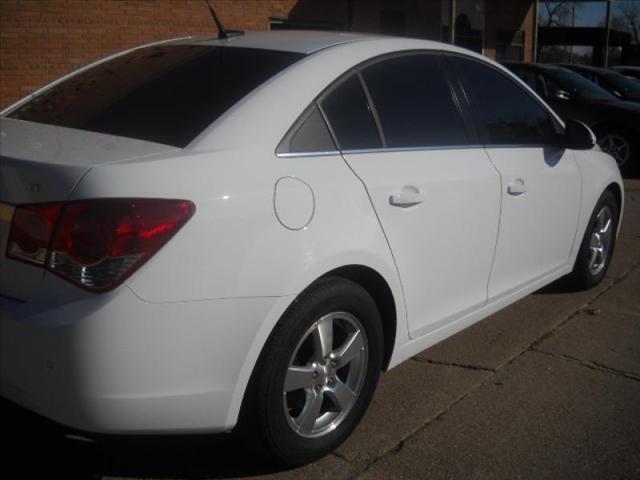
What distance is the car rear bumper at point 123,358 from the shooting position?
2506 millimetres

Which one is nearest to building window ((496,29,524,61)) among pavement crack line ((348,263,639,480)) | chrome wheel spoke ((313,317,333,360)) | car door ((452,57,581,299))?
pavement crack line ((348,263,639,480))

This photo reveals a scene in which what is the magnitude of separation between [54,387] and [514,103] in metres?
3.04

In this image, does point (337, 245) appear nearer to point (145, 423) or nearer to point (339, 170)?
point (339, 170)

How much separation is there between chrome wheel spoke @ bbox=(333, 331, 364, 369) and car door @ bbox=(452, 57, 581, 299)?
1.14 meters

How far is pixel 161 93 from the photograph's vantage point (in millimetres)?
3338

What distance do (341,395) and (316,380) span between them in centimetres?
18

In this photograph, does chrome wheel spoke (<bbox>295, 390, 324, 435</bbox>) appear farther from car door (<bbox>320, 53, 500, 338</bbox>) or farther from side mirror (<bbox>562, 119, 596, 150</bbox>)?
side mirror (<bbox>562, 119, 596, 150</bbox>)

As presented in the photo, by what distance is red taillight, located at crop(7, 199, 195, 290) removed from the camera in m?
2.53

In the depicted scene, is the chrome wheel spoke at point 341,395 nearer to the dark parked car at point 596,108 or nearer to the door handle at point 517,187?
the door handle at point 517,187

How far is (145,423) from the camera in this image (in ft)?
8.77

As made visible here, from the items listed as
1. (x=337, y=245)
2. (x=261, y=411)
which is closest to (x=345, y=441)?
(x=261, y=411)

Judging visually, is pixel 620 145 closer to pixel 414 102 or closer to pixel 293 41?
pixel 414 102

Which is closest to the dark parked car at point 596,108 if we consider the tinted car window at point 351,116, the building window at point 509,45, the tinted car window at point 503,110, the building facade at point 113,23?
the building facade at point 113,23

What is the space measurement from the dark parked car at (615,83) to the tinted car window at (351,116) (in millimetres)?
10485
